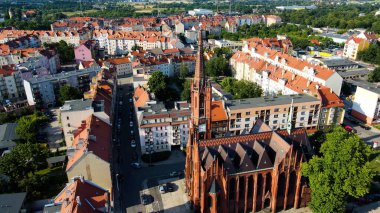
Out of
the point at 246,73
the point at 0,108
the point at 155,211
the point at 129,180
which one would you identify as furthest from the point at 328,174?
the point at 0,108

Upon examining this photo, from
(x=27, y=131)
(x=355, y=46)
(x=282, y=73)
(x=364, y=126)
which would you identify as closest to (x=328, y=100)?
(x=364, y=126)

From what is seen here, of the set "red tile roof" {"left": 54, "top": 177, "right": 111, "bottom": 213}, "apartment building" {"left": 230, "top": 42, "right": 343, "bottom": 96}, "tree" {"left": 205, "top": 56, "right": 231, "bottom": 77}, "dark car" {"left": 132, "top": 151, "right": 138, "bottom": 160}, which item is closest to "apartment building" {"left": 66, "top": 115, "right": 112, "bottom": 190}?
"red tile roof" {"left": 54, "top": 177, "right": 111, "bottom": 213}

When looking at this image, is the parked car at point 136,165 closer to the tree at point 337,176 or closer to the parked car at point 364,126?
the tree at point 337,176

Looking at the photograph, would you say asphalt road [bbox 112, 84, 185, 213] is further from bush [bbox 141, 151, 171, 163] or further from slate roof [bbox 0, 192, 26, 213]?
slate roof [bbox 0, 192, 26, 213]

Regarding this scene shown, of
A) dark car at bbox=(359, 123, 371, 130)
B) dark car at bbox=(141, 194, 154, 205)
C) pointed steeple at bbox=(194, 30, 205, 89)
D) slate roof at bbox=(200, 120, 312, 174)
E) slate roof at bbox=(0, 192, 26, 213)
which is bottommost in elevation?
dark car at bbox=(359, 123, 371, 130)

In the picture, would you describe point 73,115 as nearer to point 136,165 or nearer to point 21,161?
point 21,161

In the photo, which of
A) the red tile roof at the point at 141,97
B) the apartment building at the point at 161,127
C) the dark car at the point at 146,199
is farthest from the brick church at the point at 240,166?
the red tile roof at the point at 141,97
